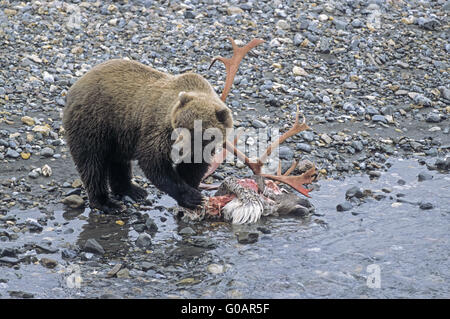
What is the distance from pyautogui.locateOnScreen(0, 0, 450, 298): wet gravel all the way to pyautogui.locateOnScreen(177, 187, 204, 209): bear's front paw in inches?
10.1

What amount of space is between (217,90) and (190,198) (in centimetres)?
302

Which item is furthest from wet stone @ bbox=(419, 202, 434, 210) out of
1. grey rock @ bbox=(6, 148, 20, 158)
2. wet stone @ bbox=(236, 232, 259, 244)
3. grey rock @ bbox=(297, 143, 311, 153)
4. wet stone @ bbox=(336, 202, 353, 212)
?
grey rock @ bbox=(6, 148, 20, 158)

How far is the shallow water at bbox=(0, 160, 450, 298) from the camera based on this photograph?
564cm

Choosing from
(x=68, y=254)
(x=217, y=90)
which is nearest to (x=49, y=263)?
(x=68, y=254)

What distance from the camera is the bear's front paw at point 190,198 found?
655 centimetres

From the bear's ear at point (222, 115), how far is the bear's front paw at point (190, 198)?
0.77 metres

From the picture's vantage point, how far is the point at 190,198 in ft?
21.5

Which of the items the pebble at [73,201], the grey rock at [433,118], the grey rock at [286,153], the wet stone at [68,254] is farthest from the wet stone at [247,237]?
the grey rock at [433,118]

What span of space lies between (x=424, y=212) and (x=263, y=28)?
467 cm
